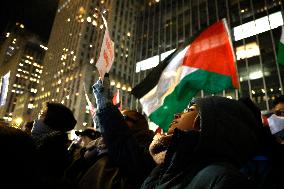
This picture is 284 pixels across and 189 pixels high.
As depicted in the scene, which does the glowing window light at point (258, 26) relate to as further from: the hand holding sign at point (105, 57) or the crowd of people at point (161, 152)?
the crowd of people at point (161, 152)

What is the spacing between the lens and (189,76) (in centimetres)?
645

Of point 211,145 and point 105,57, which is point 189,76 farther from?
point 211,145

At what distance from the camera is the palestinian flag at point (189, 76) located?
628 cm

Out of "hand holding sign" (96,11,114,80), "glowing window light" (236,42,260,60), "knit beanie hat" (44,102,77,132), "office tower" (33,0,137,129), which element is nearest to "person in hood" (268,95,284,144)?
"hand holding sign" (96,11,114,80)

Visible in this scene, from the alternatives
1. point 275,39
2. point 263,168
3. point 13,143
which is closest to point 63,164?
point 13,143

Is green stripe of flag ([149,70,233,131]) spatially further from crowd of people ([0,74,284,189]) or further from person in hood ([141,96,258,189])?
person in hood ([141,96,258,189])

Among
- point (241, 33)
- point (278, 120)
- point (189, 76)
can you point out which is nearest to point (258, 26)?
point (241, 33)

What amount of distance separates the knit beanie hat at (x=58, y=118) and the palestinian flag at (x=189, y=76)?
2.47 meters

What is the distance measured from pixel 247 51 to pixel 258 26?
4.38 metres

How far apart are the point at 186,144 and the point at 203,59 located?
478 centimetres

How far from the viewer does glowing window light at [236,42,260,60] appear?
1507 inches

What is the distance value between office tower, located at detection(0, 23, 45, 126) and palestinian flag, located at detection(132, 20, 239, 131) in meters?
95.9

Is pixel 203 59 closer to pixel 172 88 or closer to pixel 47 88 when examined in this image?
pixel 172 88

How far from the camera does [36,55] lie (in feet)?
420
